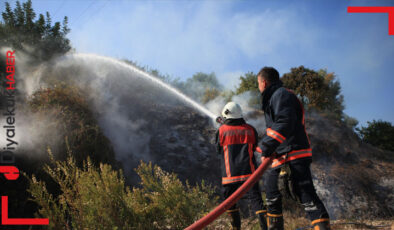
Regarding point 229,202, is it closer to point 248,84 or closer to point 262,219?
point 262,219

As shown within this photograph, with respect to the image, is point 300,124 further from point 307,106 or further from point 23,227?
point 307,106

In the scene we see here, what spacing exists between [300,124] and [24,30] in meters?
11.5

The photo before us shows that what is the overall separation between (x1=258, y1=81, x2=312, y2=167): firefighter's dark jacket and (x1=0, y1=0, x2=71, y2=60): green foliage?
992 cm

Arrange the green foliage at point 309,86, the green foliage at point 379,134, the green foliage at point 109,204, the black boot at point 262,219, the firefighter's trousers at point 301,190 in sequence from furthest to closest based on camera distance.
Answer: the green foliage at point 379,134 < the green foliage at point 309,86 < the black boot at point 262,219 < the green foliage at point 109,204 < the firefighter's trousers at point 301,190

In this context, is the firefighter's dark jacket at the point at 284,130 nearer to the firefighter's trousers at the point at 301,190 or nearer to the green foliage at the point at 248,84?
the firefighter's trousers at the point at 301,190

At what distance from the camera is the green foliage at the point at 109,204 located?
2.92 metres

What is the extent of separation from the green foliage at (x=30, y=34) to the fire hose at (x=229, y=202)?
32.7ft

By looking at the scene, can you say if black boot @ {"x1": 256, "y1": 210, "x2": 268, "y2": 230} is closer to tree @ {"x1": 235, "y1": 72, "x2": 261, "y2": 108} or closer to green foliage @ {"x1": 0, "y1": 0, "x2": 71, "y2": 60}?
green foliage @ {"x1": 0, "y1": 0, "x2": 71, "y2": 60}

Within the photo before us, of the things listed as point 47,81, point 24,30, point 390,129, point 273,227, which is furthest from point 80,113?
point 390,129

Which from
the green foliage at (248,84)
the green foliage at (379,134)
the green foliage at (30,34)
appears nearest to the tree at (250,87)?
the green foliage at (248,84)

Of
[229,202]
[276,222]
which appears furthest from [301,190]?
[229,202]

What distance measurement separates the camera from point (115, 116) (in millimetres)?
8398

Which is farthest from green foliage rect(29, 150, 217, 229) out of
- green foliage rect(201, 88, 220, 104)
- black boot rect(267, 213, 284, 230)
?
green foliage rect(201, 88, 220, 104)

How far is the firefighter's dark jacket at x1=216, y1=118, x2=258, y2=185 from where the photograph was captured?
12.0ft
